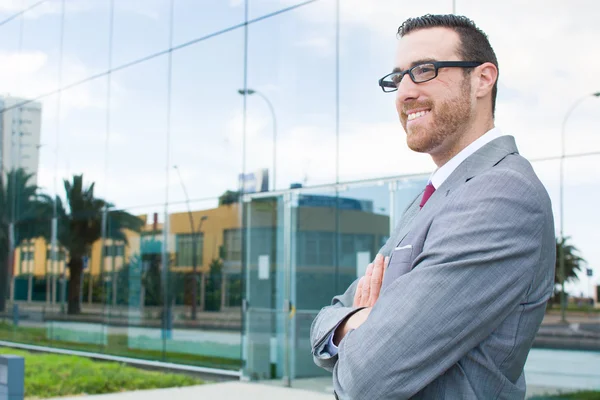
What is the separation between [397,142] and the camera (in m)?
9.98

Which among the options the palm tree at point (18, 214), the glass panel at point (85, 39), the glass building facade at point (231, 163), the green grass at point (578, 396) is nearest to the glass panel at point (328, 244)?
the glass building facade at point (231, 163)

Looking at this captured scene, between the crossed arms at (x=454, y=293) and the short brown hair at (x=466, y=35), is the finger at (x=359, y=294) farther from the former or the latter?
the short brown hair at (x=466, y=35)

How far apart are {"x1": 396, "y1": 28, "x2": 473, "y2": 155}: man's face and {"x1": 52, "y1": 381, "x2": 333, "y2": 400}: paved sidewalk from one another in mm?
8112

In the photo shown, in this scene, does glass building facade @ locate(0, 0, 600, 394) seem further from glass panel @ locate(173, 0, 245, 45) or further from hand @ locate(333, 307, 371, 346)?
hand @ locate(333, 307, 371, 346)

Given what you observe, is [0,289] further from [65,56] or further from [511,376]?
[511,376]

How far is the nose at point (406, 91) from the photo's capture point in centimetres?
175

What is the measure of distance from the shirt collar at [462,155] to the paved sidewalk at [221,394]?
807cm

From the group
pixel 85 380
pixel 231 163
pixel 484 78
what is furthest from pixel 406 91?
pixel 231 163

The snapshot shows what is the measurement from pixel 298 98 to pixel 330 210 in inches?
68.5

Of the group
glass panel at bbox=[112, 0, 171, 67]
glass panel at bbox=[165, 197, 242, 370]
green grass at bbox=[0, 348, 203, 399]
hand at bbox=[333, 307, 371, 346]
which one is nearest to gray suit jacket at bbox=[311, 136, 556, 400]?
hand at bbox=[333, 307, 371, 346]

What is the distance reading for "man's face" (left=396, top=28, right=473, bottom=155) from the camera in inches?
67.3

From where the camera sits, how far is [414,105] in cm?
175

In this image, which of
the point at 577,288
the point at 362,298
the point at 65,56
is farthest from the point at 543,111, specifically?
the point at 65,56

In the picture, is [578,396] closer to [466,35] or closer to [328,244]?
[328,244]
